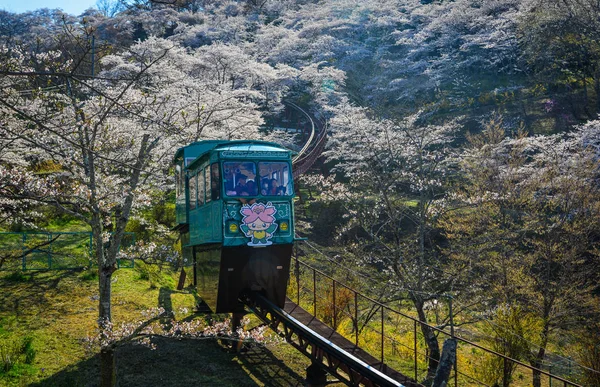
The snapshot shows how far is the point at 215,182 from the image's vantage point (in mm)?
10320

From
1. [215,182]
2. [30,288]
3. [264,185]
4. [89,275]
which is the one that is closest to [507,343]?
[264,185]

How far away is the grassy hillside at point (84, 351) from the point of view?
10648mm

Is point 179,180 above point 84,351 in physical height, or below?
above

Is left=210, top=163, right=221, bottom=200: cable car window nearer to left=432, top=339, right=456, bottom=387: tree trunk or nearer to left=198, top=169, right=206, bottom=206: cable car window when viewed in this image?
left=198, top=169, right=206, bottom=206: cable car window

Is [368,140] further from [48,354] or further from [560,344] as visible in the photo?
[48,354]

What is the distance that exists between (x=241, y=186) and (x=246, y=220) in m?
0.70

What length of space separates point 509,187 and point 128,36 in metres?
49.0

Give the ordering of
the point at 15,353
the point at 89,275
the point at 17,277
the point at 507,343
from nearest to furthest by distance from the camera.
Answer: the point at 15,353 < the point at 507,343 < the point at 17,277 < the point at 89,275

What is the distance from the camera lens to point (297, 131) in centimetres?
3791

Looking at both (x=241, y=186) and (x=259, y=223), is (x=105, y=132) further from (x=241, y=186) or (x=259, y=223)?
(x=259, y=223)

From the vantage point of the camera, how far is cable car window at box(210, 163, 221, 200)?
10.2m

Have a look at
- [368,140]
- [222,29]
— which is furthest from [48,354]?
[222,29]

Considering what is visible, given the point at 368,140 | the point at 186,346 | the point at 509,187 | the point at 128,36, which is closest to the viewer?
the point at 186,346

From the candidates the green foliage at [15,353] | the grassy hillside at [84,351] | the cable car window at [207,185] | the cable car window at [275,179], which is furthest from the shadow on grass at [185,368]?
the cable car window at [275,179]
